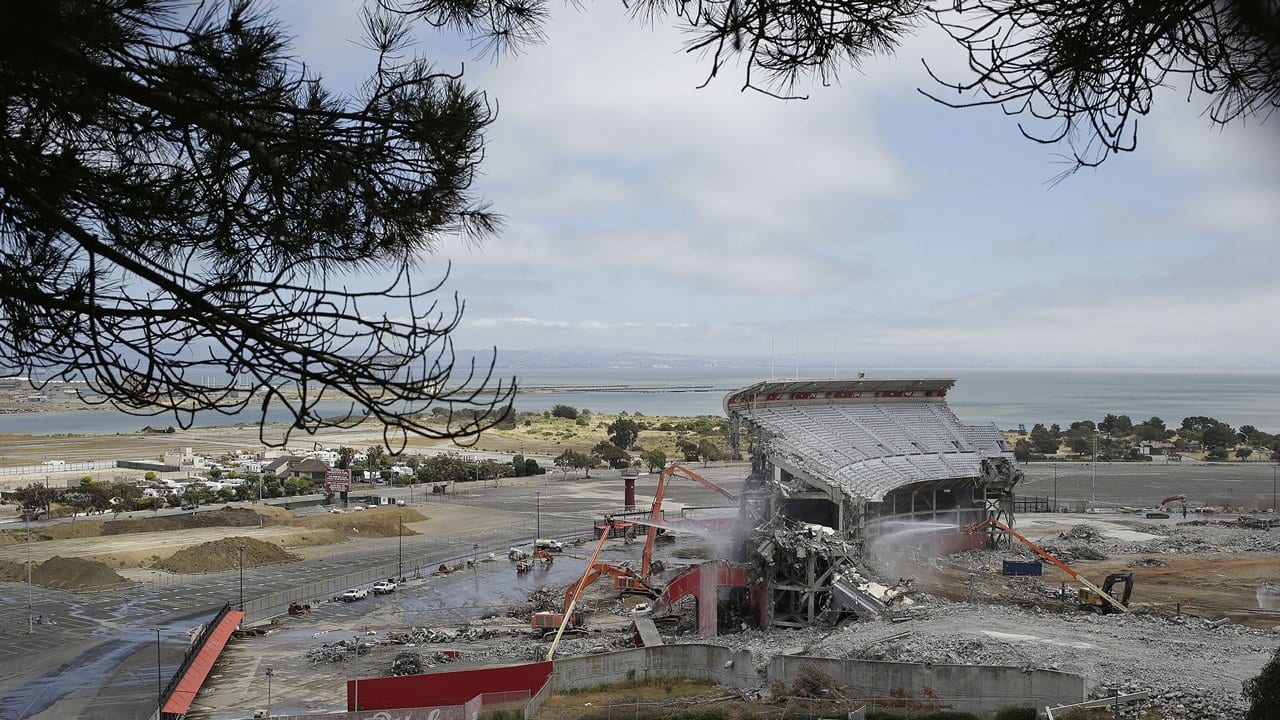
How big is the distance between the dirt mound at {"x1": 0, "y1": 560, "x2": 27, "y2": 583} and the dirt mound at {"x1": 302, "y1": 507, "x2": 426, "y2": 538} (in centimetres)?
1316

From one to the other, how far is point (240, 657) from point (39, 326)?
21.1 metres

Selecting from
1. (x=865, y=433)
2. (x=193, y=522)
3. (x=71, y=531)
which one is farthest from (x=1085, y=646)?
(x=71, y=531)

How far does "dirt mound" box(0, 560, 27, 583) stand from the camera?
35.5m

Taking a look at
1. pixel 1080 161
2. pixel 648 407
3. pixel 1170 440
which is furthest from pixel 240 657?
pixel 648 407

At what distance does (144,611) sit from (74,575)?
6181mm

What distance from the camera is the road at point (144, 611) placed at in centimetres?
2120

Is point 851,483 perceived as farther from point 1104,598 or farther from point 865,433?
point 1104,598

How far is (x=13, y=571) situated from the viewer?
36.2m

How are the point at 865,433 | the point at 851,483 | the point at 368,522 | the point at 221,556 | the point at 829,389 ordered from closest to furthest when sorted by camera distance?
the point at 851,483 → the point at 221,556 → the point at 865,433 → the point at 829,389 → the point at 368,522

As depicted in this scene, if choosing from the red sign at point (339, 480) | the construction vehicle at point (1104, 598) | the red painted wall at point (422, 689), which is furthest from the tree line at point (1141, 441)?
the red painted wall at point (422, 689)

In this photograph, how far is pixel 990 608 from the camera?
81.2ft

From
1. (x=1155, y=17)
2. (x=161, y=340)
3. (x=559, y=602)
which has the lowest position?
(x=559, y=602)

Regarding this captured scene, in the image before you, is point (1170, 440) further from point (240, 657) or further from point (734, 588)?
point (240, 657)

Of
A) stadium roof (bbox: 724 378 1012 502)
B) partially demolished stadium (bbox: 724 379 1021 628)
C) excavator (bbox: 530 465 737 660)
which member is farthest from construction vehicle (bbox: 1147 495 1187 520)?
excavator (bbox: 530 465 737 660)
